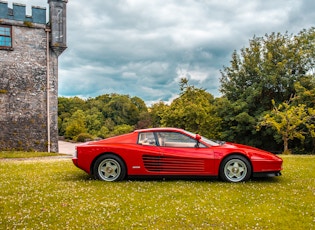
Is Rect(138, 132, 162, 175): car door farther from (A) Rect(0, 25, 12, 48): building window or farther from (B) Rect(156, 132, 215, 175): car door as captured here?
(A) Rect(0, 25, 12, 48): building window

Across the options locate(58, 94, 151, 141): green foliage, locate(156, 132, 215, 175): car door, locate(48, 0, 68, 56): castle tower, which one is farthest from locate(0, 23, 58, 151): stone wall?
locate(58, 94, 151, 141): green foliage

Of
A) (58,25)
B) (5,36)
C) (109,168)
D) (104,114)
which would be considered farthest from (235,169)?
(104,114)

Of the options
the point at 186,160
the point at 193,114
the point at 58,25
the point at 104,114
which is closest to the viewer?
the point at 186,160

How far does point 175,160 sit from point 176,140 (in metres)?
0.53

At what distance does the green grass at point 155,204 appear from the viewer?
477 cm

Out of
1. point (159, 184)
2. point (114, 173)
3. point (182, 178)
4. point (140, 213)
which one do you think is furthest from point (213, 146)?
point (140, 213)

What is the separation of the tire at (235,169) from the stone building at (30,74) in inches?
574

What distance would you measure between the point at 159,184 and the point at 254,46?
3034cm

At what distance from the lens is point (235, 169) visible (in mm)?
7637

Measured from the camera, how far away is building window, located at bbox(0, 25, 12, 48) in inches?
728

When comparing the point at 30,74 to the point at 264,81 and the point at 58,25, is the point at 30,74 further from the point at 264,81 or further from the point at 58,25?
the point at 264,81

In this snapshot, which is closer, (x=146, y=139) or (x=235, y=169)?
(x=235, y=169)

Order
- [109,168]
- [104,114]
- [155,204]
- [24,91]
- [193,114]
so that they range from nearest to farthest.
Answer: [155,204] < [109,168] < [24,91] < [193,114] < [104,114]

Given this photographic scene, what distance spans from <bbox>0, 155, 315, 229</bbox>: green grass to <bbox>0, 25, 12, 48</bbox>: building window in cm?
1298
